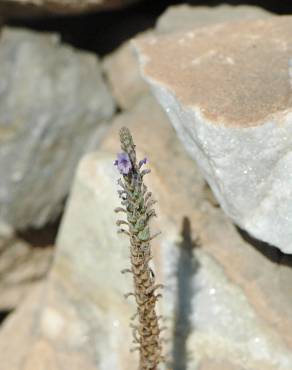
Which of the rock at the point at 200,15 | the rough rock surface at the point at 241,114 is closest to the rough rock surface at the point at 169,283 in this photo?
the rough rock surface at the point at 241,114

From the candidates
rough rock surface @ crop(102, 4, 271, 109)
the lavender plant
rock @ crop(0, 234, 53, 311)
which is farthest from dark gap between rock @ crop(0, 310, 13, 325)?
the lavender plant

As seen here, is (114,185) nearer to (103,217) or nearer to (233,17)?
(103,217)

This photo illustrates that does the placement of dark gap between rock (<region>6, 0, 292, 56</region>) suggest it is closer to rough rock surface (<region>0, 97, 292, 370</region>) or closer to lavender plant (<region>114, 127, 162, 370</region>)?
rough rock surface (<region>0, 97, 292, 370</region>)

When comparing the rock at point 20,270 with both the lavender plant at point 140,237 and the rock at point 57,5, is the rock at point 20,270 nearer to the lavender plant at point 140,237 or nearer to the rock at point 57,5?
the rock at point 57,5

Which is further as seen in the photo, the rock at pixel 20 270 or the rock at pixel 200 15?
the rock at pixel 20 270

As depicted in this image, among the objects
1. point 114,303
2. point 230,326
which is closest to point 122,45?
point 114,303
